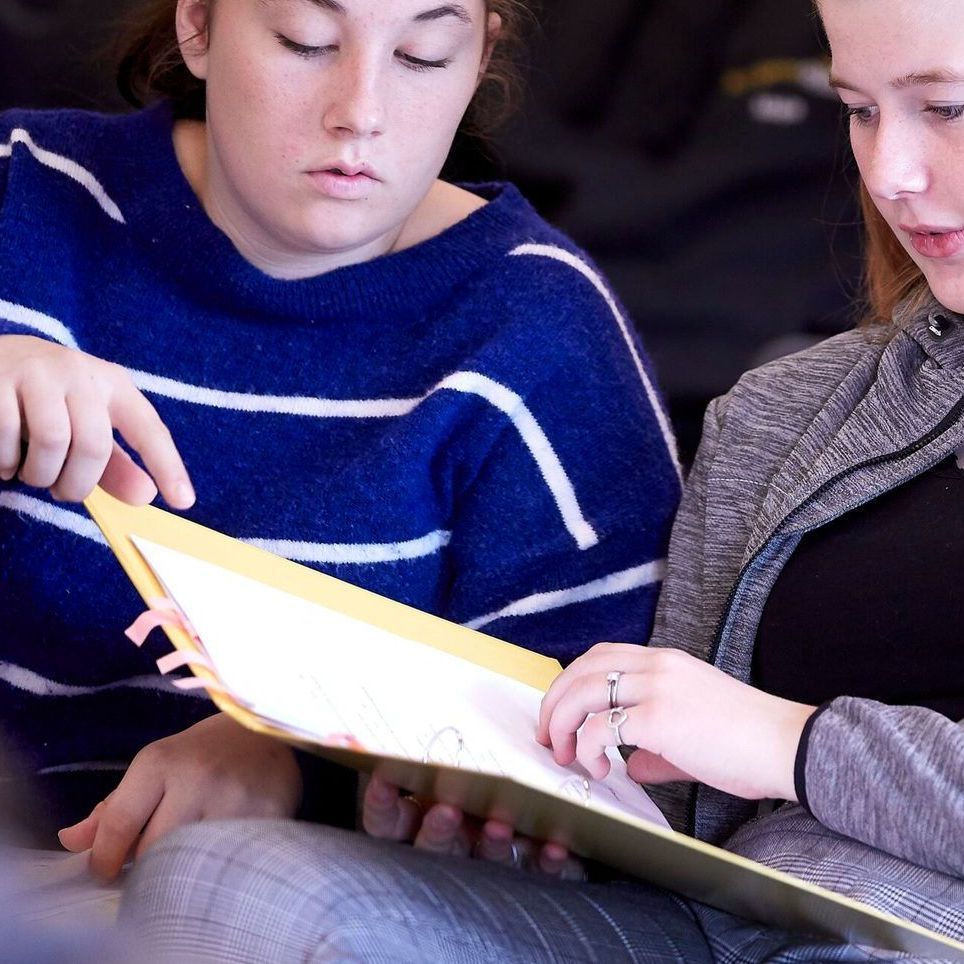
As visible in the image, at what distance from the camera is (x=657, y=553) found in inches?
50.3

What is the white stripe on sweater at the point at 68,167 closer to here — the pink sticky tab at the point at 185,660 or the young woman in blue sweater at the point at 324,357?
the young woman in blue sweater at the point at 324,357

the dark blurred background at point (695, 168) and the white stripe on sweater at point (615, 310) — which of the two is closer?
the white stripe on sweater at point (615, 310)

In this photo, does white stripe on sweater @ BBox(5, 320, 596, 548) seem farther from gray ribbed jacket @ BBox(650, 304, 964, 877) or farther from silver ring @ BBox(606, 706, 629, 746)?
silver ring @ BBox(606, 706, 629, 746)

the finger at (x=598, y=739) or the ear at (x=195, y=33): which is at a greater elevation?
the ear at (x=195, y=33)

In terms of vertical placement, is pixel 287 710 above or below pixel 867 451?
below

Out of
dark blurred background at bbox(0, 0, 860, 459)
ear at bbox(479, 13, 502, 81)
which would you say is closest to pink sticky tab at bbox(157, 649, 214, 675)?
ear at bbox(479, 13, 502, 81)

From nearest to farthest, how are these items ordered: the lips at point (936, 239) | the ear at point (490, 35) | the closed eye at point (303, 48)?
the lips at point (936, 239), the closed eye at point (303, 48), the ear at point (490, 35)

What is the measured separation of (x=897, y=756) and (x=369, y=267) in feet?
2.04

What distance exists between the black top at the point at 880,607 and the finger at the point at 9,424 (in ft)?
Result: 1.76

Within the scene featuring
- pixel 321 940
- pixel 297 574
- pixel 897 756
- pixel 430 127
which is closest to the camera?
pixel 321 940

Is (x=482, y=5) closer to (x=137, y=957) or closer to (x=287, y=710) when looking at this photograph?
(x=287, y=710)

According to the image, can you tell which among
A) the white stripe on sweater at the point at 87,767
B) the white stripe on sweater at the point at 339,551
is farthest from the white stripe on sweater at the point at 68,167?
the white stripe on sweater at the point at 87,767

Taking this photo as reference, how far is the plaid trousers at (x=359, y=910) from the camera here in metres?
0.74

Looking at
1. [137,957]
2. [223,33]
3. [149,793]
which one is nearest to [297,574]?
[149,793]
